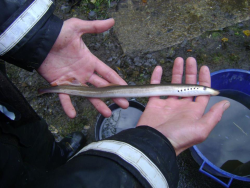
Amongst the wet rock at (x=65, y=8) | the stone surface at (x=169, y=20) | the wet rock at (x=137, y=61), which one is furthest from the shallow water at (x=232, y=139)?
the wet rock at (x=65, y=8)

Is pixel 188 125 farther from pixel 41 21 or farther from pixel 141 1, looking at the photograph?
pixel 141 1

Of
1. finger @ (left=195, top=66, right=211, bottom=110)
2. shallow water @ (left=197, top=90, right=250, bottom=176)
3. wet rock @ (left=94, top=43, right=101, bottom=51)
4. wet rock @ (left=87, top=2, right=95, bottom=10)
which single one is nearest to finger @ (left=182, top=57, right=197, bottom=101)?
finger @ (left=195, top=66, right=211, bottom=110)

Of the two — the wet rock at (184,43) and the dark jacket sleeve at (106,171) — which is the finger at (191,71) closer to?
the wet rock at (184,43)

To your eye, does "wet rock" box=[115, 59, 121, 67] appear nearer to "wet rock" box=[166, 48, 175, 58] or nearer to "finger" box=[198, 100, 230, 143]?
"wet rock" box=[166, 48, 175, 58]

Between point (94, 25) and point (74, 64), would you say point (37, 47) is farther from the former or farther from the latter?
point (94, 25)

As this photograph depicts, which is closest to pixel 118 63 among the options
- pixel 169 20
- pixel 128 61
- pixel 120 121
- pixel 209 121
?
pixel 128 61

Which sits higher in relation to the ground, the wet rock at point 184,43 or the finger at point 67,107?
the finger at point 67,107
